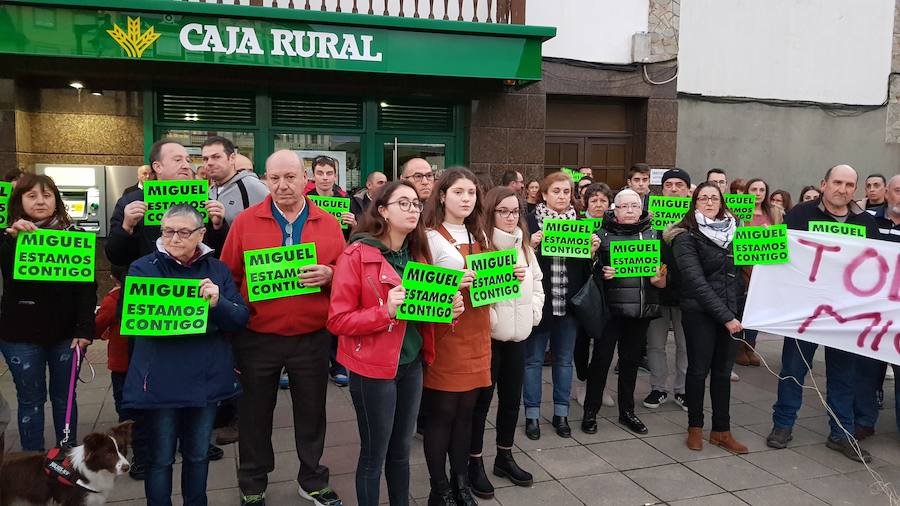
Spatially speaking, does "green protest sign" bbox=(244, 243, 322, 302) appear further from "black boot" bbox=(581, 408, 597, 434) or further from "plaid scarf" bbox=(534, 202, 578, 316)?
"black boot" bbox=(581, 408, 597, 434)

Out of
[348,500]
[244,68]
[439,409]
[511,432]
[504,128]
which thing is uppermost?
[244,68]

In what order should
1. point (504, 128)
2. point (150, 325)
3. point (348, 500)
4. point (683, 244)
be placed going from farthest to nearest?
point (504, 128)
point (683, 244)
point (348, 500)
point (150, 325)

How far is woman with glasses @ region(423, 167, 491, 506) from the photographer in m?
3.59

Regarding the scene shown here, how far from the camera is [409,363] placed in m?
3.32

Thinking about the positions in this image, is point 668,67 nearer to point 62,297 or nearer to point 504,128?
point 504,128

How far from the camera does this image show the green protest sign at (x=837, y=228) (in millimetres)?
5035

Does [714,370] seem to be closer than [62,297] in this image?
No

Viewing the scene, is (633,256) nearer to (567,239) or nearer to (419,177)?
(567,239)

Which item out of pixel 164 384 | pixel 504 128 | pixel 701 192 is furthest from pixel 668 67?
pixel 164 384

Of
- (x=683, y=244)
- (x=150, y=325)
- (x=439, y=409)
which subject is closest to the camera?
(x=150, y=325)

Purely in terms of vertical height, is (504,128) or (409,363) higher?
(504,128)

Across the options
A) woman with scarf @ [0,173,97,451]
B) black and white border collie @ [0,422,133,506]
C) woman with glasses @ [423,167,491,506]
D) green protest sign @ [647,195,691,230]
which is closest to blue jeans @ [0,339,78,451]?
woman with scarf @ [0,173,97,451]

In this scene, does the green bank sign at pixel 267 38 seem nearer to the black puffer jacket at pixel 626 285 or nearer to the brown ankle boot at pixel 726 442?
the black puffer jacket at pixel 626 285

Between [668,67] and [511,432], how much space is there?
328 inches
